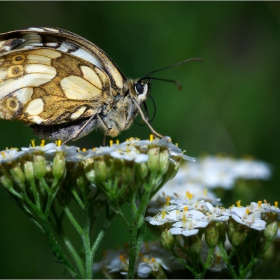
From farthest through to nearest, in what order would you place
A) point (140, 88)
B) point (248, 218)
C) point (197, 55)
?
point (197, 55) → point (140, 88) → point (248, 218)

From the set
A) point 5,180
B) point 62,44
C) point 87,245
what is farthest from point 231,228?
point 62,44

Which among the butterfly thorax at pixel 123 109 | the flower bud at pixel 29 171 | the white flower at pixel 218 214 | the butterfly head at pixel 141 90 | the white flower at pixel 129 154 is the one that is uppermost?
the butterfly head at pixel 141 90

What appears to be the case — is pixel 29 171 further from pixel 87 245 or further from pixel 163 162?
pixel 163 162

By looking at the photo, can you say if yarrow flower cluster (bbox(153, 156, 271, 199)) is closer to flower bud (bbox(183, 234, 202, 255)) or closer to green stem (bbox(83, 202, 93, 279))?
flower bud (bbox(183, 234, 202, 255))

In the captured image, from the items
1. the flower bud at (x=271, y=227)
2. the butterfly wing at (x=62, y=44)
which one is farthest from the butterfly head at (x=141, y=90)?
the flower bud at (x=271, y=227)

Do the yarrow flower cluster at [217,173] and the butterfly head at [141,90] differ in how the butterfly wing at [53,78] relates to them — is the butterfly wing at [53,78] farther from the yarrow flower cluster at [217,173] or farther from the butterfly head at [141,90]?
the yarrow flower cluster at [217,173]

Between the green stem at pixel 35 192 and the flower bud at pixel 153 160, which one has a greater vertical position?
the flower bud at pixel 153 160
